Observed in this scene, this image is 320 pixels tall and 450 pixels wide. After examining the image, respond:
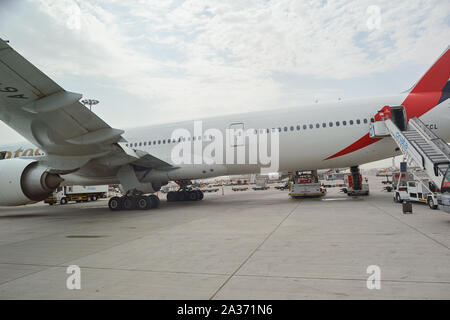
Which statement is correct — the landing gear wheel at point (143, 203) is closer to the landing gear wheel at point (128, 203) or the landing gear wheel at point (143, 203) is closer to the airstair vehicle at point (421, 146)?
the landing gear wheel at point (128, 203)

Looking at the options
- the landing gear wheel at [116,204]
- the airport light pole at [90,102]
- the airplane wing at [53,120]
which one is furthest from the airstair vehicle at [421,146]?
the airport light pole at [90,102]

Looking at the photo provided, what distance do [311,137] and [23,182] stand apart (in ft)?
36.8

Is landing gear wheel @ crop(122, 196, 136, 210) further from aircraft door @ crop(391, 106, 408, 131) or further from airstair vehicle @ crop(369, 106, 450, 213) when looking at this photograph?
aircraft door @ crop(391, 106, 408, 131)

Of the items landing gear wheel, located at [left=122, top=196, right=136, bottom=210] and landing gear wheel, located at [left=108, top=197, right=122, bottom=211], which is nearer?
landing gear wheel, located at [left=122, top=196, right=136, bottom=210]

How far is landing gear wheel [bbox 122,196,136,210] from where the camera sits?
41.8 feet

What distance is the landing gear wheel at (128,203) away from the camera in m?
12.7

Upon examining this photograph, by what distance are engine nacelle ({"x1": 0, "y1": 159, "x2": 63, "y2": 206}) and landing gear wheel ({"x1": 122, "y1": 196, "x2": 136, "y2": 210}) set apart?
2861mm

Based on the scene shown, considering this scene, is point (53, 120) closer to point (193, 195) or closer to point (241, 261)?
point (241, 261)

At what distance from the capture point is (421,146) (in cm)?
927

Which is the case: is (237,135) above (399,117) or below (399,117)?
below

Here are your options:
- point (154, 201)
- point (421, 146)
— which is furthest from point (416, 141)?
point (154, 201)

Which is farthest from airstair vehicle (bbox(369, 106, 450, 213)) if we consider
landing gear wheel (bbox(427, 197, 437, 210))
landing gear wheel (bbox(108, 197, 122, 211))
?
landing gear wheel (bbox(108, 197, 122, 211))

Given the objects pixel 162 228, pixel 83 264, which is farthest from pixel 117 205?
pixel 83 264

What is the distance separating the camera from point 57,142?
30.8 ft
